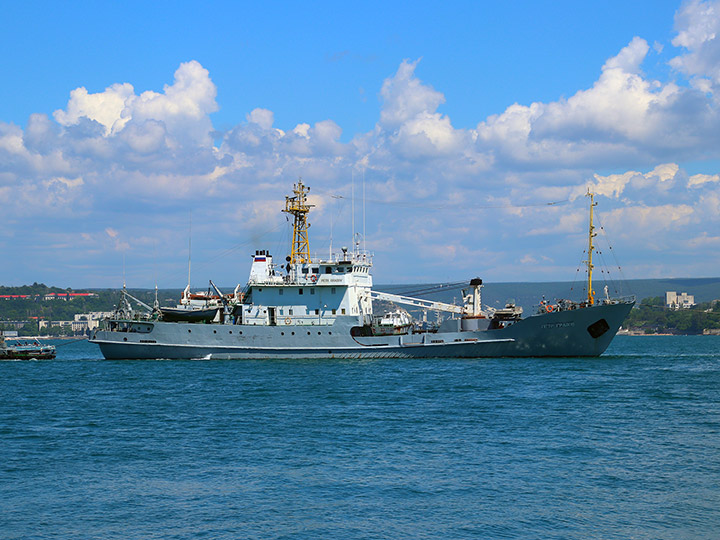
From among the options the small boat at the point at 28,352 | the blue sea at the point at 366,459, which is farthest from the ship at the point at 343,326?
the small boat at the point at 28,352

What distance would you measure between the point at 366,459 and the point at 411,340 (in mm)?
25982

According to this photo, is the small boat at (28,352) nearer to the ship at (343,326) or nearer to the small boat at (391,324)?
the ship at (343,326)

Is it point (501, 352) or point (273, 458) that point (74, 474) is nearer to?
point (273, 458)

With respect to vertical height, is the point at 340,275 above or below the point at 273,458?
above

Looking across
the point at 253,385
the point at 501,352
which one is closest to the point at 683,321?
the point at 501,352

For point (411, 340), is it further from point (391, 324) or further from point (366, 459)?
point (366, 459)

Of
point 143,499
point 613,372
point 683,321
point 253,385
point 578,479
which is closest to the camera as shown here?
point 143,499

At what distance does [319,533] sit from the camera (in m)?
14.9

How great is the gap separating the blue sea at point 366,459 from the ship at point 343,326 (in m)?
7.29

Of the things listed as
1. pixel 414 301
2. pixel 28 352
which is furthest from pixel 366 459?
pixel 28 352

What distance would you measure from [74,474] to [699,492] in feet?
47.9

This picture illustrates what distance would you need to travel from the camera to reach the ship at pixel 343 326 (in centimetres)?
4619

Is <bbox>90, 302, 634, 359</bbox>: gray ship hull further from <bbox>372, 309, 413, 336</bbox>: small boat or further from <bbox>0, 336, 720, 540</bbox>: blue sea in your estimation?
<bbox>0, 336, 720, 540</bbox>: blue sea

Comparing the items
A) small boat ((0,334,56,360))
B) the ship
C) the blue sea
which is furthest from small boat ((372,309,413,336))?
small boat ((0,334,56,360))
